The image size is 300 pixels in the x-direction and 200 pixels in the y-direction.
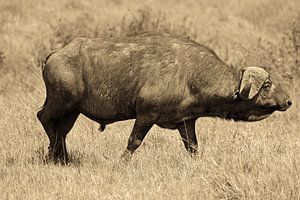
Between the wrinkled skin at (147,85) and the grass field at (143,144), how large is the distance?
47cm

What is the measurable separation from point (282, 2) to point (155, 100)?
1395 centimetres

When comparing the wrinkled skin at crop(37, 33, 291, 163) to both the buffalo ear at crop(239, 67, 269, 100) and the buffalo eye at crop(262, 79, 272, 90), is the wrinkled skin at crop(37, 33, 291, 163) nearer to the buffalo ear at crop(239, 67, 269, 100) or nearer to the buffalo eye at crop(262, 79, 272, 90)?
the buffalo eye at crop(262, 79, 272, 90)

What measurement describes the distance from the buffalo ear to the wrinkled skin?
5.4 inches

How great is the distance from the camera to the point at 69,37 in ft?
52.4

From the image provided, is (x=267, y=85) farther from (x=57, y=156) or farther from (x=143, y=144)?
(x=57, y=156)

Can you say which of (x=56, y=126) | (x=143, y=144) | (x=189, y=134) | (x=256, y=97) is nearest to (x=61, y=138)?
(x=56, y=126)

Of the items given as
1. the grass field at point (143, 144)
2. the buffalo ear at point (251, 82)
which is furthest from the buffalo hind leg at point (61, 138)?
the buffalo ear at point (251, 82)

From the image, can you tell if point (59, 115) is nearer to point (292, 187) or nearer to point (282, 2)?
point (292, 187)

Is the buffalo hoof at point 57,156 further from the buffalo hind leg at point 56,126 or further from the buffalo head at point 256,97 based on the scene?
the buffalo head at point 256,97

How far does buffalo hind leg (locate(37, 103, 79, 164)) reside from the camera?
879 cm

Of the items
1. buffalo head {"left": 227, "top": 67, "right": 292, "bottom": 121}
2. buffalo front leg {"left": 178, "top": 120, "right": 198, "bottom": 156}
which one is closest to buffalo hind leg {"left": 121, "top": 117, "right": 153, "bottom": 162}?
buffalo front leg {"left": 178, "top": 120, "right": 198, "bottom": 156}

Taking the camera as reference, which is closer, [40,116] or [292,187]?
[292,187]

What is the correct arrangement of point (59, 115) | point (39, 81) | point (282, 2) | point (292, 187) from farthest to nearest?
point (282, 2) → point (39, 81) → point (59, 115) → point (292, 187)

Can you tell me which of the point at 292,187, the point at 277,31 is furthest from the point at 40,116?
the point at 277,31
